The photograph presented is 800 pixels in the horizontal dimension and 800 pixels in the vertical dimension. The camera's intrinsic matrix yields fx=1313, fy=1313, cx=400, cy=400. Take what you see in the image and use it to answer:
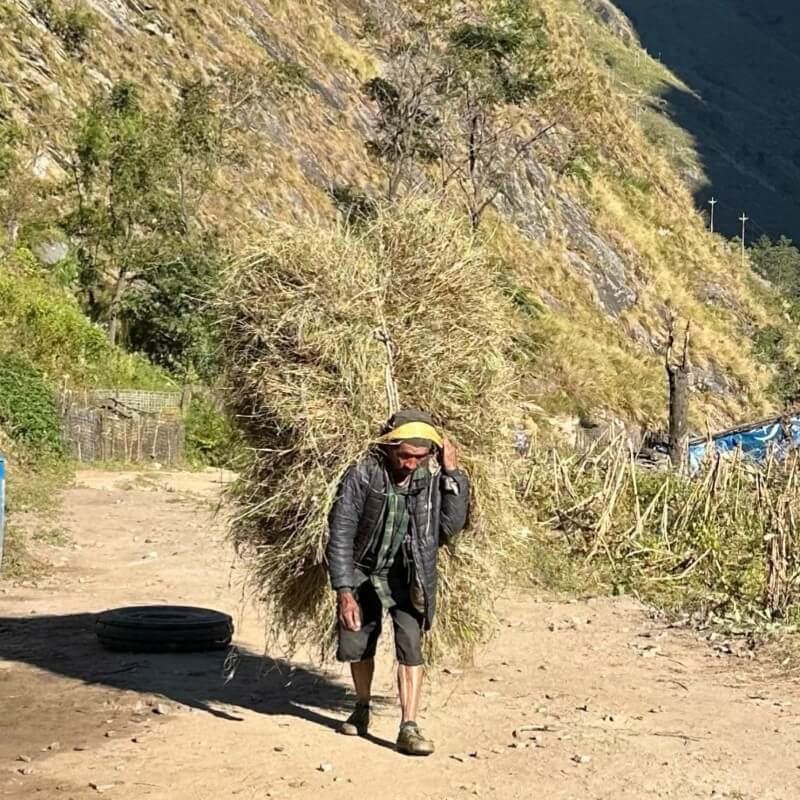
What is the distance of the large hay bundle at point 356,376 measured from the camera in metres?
6.25

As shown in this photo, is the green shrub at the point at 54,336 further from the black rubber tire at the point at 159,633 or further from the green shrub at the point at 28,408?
the black rubber tire at the point at 159,633

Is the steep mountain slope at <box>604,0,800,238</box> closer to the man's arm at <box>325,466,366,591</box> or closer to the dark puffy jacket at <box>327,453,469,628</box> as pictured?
the dark puffy jacket at <box>327,453,469,628</box>

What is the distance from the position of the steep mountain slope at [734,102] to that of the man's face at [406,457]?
12565 centimetres

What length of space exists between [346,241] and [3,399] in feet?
45.7

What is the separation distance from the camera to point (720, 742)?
6.28 m

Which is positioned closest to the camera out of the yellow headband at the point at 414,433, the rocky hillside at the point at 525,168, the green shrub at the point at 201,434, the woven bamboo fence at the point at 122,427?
the yellow headband at the point at 414,433

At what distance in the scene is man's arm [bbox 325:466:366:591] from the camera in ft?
19.2

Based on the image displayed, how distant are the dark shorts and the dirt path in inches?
17.1

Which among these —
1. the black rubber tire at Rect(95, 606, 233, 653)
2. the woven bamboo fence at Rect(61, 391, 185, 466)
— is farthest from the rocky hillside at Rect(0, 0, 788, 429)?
the black rubber tire at Rect(95, 606, 233, 653)

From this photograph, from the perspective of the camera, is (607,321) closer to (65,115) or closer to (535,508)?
(65,115)

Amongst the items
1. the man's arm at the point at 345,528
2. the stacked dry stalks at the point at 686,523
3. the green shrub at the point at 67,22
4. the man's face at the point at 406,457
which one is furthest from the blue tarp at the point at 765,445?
the green shrub at the point at 67,22

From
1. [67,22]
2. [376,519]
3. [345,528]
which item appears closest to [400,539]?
[376,519]

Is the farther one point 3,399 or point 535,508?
point 3,399

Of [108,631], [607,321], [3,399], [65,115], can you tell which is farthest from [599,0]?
[108,631]
